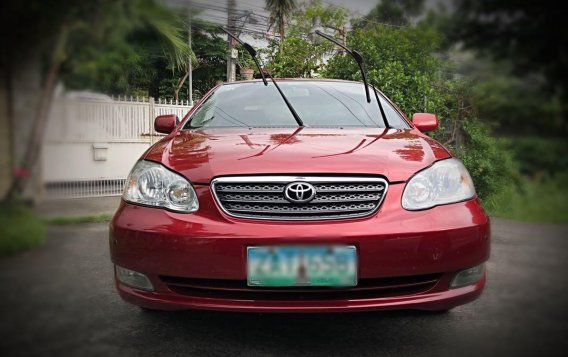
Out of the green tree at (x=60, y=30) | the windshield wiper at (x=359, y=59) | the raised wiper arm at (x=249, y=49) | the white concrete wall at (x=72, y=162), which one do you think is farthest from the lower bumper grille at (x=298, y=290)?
the windshield wiper at (x=359, y=59)

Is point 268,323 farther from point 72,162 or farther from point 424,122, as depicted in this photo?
point 424,122

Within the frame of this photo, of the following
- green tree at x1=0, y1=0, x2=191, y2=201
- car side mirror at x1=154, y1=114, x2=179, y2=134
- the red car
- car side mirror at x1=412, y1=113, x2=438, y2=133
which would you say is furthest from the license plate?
A: car side mirror at x1=412, y1=113, x2=438, y2=133

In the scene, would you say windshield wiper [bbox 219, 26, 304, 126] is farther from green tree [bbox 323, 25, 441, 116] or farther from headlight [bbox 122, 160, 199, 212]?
headlight [bbox 122, 160, 199, 212]

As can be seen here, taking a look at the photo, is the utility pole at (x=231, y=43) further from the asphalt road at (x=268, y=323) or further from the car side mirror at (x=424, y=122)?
the car side mirror at (x=424, y=122)

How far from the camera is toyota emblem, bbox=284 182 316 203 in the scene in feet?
6.23

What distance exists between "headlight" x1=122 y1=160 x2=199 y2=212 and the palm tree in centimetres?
82

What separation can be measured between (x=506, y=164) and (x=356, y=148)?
63 cm

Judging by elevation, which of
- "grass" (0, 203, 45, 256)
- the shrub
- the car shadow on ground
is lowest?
the car shadow on ground

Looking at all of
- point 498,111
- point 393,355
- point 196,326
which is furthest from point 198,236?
point 498,111

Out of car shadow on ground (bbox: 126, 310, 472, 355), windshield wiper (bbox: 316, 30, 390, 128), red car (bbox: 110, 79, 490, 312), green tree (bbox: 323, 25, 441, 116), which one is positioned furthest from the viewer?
windshield wiper (bbox: 316, 30, 390, 128)

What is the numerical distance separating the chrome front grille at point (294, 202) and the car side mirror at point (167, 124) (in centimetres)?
103

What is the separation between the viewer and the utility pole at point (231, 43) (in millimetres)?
1899

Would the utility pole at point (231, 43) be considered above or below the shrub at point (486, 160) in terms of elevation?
above

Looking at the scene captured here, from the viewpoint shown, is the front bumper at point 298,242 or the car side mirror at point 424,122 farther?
the car side mirror at point 424,122
